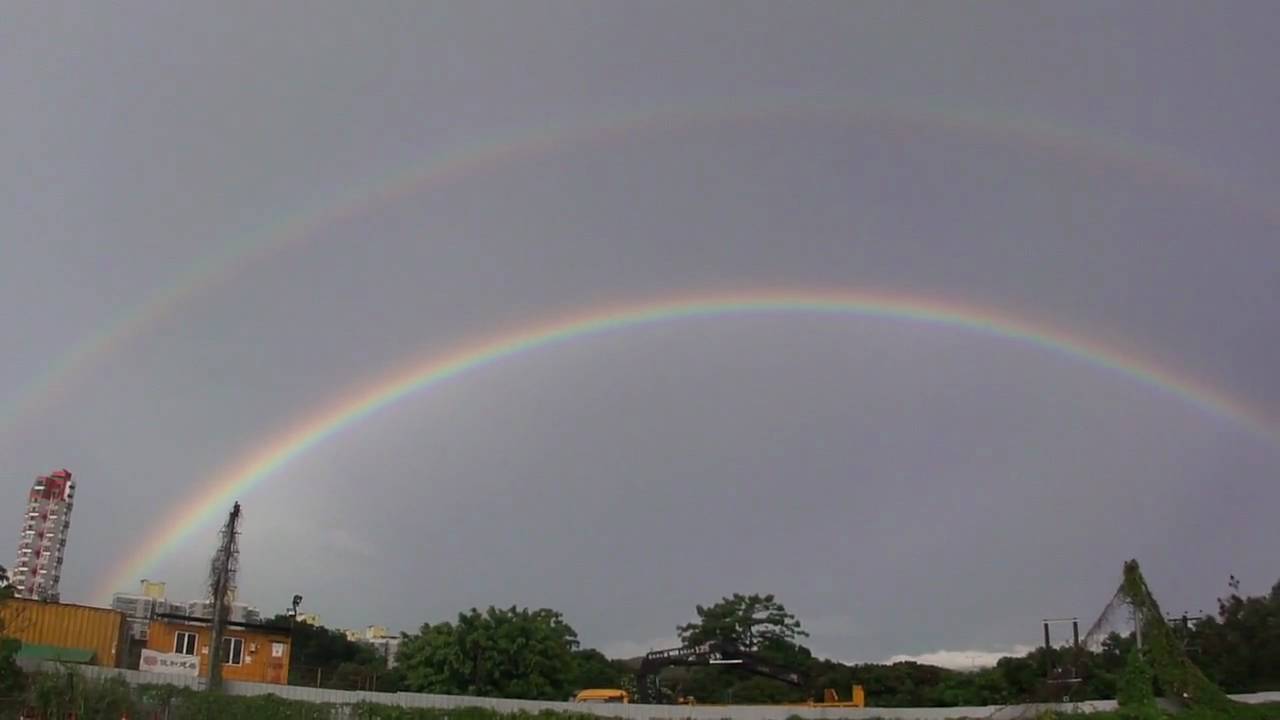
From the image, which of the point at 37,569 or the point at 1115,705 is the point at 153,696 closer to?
the point at 1115,705

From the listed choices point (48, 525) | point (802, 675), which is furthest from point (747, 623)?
point (48, 525)

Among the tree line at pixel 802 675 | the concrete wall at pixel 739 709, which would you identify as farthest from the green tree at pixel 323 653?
the concrete wall at pixel 739 709

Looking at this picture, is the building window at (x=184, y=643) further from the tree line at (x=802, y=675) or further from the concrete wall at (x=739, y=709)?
the concrete wall at (x=739, y=709)

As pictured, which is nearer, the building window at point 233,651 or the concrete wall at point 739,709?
the concrete wall at point 739,709

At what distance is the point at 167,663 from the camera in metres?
40.8

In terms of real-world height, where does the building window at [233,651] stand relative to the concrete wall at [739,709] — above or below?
above

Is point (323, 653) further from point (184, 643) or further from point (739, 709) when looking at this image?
point (739, 709)

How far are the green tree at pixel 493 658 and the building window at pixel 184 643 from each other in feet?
34.8

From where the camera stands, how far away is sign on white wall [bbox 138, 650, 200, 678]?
40281mm

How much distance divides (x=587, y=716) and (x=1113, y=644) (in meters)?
23.5

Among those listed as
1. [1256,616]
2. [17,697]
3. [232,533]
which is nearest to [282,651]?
[232,533]

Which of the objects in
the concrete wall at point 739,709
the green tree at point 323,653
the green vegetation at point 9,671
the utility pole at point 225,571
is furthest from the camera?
the green tree at point 323,653

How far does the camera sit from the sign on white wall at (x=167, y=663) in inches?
1586

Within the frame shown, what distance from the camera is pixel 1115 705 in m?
20.7
